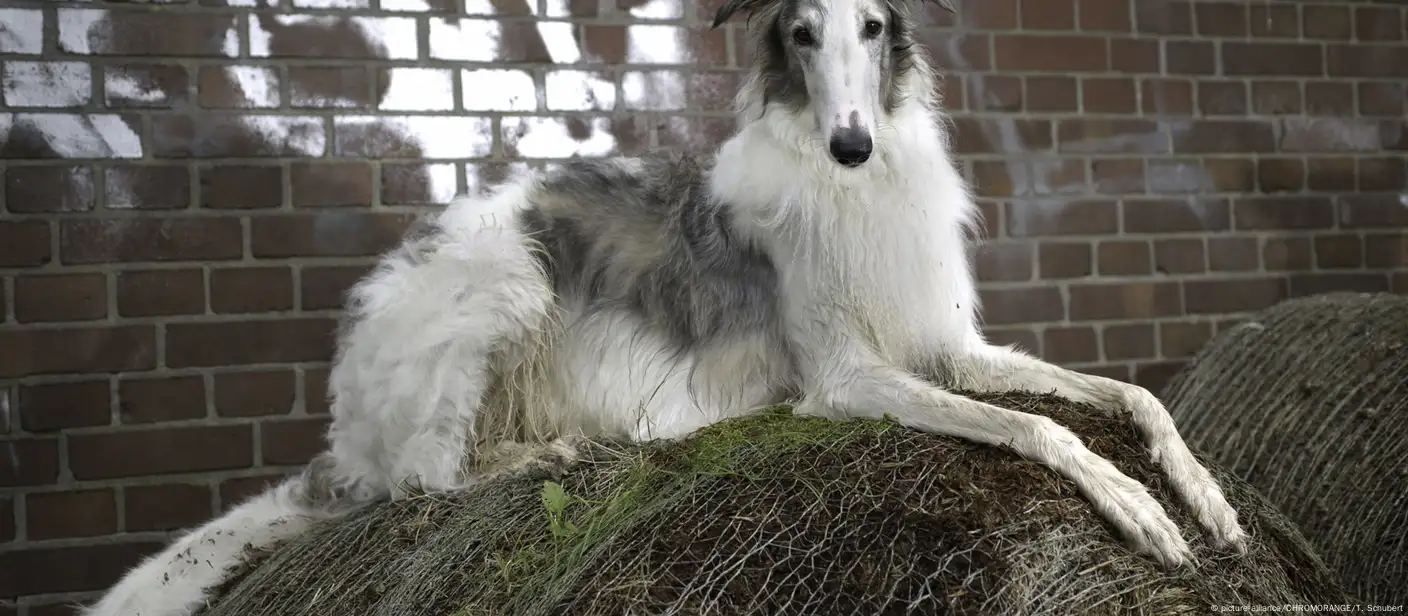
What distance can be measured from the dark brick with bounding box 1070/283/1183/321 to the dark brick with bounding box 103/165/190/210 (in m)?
3.06

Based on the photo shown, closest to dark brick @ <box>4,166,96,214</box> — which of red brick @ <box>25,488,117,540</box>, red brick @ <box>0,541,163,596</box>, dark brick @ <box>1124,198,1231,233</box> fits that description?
red brick @ <box>25,488,117,540</box>

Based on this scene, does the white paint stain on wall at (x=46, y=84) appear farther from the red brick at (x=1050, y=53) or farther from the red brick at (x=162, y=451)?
the red brick at (x=1050, y=53)

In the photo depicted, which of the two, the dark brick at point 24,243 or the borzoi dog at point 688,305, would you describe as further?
the dark brick at point 24,243

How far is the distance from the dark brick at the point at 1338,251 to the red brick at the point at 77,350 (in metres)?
4.23

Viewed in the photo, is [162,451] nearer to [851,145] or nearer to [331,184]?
[331,184]

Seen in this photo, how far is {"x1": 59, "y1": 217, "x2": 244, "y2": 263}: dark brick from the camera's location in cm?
322

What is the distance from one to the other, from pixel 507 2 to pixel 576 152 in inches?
20.9

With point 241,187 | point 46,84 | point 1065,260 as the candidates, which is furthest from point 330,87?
point 1065,260

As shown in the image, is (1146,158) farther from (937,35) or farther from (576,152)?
(576,152)

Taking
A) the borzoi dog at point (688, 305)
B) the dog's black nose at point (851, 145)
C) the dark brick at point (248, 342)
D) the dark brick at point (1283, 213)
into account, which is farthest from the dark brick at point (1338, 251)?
the dark brick at point (248, 342)

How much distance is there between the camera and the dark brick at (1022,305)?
398 centimetres

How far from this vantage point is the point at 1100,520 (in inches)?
68.1

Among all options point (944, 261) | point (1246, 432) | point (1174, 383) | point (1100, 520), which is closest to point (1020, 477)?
point (1100, 520)

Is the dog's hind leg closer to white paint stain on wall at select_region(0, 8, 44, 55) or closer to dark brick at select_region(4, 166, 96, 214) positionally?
dark brick at select_region(4, 166, 96, 214)
